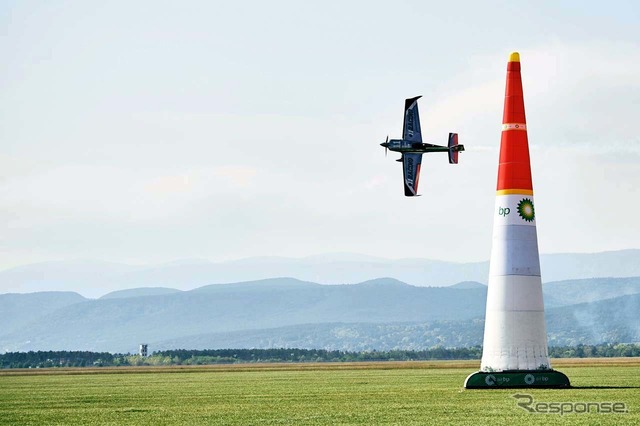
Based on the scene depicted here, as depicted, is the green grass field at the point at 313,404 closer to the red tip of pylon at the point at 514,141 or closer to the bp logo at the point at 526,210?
the bp logo at the point at 526,210

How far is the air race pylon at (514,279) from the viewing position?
62062mm

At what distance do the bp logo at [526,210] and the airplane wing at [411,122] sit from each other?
879 centimetres

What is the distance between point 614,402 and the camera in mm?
52812

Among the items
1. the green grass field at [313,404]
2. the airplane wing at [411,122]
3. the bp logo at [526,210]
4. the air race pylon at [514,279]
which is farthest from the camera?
the airplane wing at [411,122]

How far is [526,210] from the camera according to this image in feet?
207

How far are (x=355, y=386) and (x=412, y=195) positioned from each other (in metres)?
12.2

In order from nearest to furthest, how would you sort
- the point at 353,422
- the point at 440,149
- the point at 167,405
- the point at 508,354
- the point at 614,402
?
1. the point at 353,422
2. the point at 614,402
3. the point at 167,405
4. the point at 508,354
5. the point at 440,149

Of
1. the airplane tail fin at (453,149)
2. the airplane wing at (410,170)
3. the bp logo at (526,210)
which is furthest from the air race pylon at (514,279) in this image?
the airplane wing at (410,170)

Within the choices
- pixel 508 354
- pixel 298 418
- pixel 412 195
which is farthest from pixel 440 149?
pixel 298 418

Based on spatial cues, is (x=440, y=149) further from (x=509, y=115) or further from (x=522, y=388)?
(x=522, y=388)

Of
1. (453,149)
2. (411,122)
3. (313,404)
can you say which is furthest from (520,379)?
(411,122)

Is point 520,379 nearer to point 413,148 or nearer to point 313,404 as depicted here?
point 313,404

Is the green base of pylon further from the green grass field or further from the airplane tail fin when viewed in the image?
the airplane tail fin

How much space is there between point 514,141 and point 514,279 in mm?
7215
